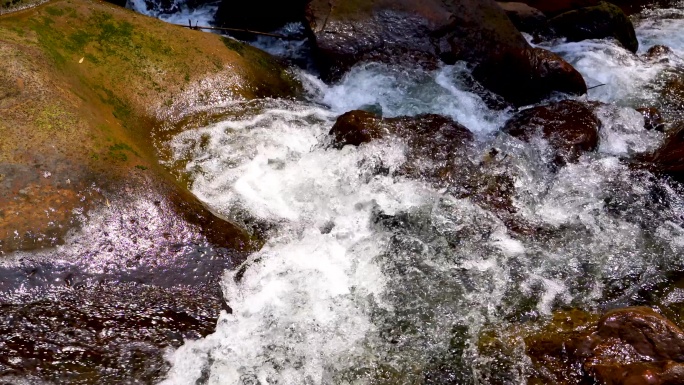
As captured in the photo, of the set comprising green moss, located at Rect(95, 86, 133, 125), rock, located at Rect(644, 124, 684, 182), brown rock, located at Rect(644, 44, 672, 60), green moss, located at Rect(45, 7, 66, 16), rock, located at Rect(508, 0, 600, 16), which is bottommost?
brown rock, located at Rect(644, 44, 672, 60)

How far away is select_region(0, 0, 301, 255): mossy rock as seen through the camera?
3.18 m

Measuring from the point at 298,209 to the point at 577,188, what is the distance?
267 centimetres

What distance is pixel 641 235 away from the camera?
13.7ft

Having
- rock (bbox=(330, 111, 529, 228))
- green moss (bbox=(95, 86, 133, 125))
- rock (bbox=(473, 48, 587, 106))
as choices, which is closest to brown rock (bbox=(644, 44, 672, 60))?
rock (bbox=(473, 48, 587, 106))

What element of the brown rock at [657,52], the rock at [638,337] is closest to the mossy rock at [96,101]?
the rock at [638,337]

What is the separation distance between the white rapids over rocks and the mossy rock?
1.21 feet

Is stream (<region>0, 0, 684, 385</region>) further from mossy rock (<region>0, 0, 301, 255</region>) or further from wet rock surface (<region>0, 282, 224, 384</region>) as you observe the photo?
mossy rock (<region>0, 0, 301, 255</region>)

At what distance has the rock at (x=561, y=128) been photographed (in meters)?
4.98

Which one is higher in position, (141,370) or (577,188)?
(141,370)

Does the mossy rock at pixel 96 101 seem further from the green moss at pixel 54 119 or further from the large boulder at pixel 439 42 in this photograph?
the large boulder at pixel 439 42

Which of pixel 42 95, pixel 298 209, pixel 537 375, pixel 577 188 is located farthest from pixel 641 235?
pixel 42 95

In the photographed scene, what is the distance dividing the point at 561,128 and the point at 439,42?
185 centimetres

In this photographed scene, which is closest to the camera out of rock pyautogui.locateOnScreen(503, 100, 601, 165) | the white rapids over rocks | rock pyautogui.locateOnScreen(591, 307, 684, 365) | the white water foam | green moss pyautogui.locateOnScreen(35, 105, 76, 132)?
rock pyautogui.locateOnScreen(591, 307, 684, 365)

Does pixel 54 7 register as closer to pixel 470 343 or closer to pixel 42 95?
pixel 42 95
